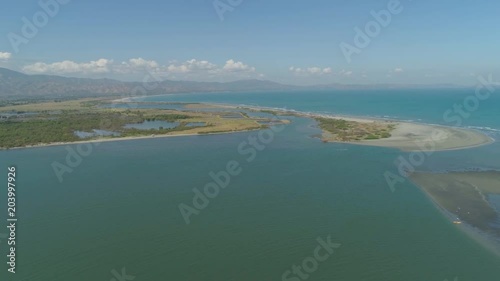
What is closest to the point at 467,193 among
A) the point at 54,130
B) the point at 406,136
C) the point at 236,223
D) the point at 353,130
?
the point at 236,223

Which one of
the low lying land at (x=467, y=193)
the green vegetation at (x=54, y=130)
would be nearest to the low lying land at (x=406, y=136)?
→ the low lying land at (x=467, y=193)

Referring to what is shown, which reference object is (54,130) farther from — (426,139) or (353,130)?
(426,139)

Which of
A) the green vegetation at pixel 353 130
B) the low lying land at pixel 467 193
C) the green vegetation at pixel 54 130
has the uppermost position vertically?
the green vegetation at pixel 353 130

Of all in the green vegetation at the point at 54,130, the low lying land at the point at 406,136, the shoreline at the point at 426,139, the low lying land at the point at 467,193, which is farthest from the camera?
the green vegetation at the point at 54,130

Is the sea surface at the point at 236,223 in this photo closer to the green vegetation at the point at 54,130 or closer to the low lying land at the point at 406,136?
the low lying land at the point at 406,136

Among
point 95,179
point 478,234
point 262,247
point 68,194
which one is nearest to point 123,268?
point 262,247

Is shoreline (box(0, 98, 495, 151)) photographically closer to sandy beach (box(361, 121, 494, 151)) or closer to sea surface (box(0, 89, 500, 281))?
sandy beach (box(361, 121, 494, 151))
